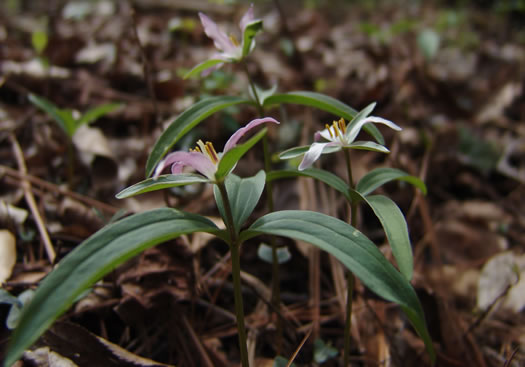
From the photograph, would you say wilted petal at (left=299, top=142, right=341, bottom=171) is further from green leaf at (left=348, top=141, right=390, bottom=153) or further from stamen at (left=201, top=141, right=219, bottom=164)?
stamen at (left=201, top=141, right=219, bottom=164)

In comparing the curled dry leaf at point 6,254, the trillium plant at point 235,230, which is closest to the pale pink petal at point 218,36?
the trillium plant at point 235,230

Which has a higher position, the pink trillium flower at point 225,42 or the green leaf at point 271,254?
the pink trillium flower at point 225,42

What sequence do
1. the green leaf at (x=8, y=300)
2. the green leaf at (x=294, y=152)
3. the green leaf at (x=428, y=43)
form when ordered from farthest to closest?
the green leaf at (x=428, y=43) < the green leaf at (x=8, y=300) < the green leaf at (x=294, y=152)

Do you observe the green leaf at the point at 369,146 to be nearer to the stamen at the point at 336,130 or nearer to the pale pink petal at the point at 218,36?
the stamen at the point at 336,130

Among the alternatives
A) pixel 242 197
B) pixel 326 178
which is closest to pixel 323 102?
pixel 326 178

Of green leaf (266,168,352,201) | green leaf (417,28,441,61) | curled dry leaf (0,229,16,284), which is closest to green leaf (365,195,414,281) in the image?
green leaf (266,168,352,201)

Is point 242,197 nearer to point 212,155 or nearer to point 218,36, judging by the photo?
point 212,155

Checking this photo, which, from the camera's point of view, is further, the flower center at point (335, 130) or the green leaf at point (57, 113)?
the green leaf at point (57, 113)

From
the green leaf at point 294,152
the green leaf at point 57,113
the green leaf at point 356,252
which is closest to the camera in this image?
the green leaf at point 356,252
